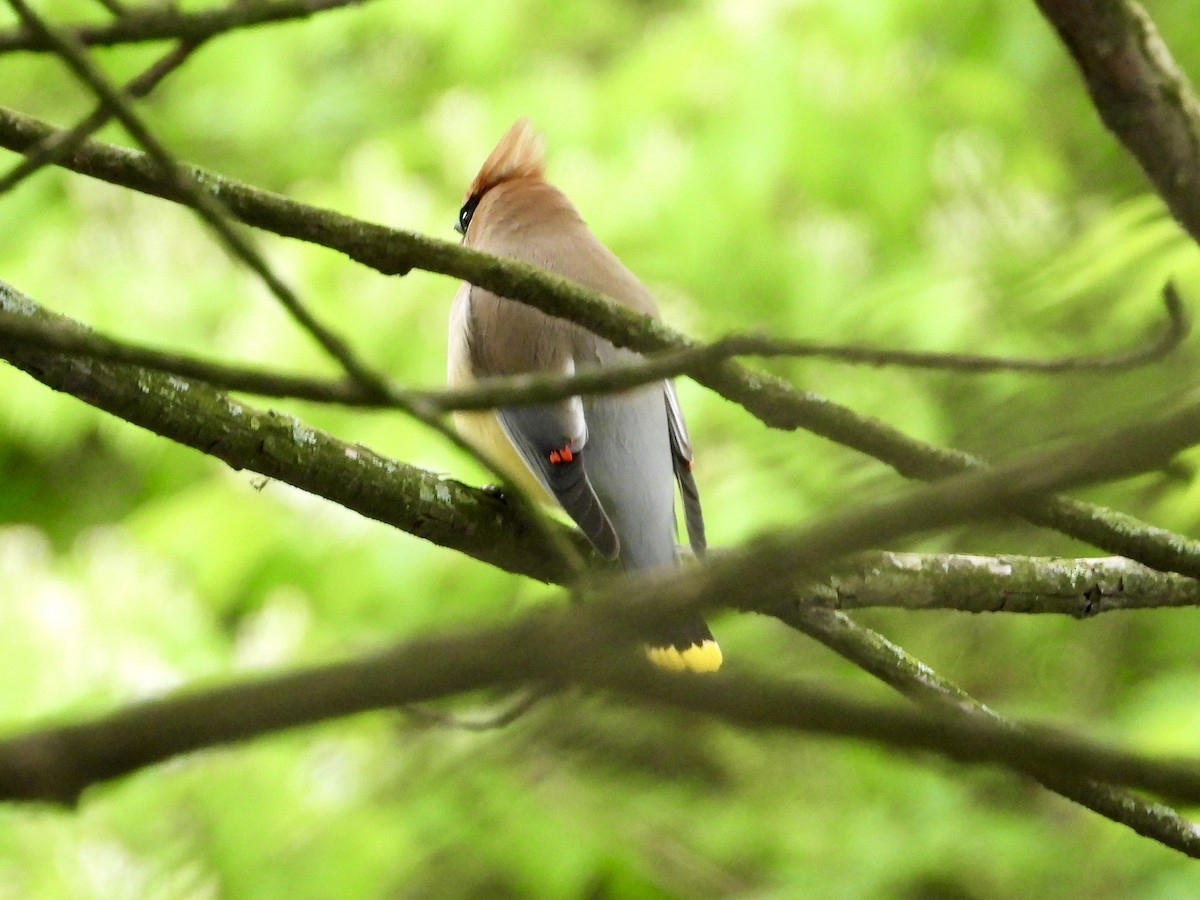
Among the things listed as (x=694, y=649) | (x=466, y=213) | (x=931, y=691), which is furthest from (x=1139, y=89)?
(x=466, y=213)

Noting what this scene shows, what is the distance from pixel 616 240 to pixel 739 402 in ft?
7.77

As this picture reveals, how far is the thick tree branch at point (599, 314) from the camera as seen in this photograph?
156 centimetres

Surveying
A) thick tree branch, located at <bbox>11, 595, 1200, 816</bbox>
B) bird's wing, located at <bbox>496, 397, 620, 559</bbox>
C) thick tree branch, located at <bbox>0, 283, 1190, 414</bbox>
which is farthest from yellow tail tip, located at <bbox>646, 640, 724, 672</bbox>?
thick tree branch, located at <bbox>11, 595, 1200, 816</bbox>

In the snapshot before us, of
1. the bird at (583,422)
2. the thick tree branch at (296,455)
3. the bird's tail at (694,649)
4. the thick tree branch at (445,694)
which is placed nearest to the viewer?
the thick tree branch at (445,694)

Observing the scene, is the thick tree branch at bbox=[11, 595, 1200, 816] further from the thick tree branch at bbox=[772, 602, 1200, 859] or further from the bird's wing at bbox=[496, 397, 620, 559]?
the bird's wing at bbox=[496, 397, 620, 559]

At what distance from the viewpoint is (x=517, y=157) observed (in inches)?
119

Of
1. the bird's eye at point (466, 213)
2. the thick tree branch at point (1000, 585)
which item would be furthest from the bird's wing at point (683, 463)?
the bird's eye at point (466, 213)

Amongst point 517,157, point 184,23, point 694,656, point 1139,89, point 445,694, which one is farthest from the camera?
point 517,157

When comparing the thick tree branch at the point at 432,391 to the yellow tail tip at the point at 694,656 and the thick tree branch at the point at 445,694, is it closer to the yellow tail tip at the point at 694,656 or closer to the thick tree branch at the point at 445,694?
the thick tree branch at the point at 445,694

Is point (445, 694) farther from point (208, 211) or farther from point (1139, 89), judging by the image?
point (1139, 89)

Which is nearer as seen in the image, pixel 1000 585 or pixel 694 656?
pixel 1000 585

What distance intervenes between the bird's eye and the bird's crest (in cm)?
7

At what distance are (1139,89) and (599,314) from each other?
0.68 meters

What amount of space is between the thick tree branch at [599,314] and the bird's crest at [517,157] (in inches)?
54.5
